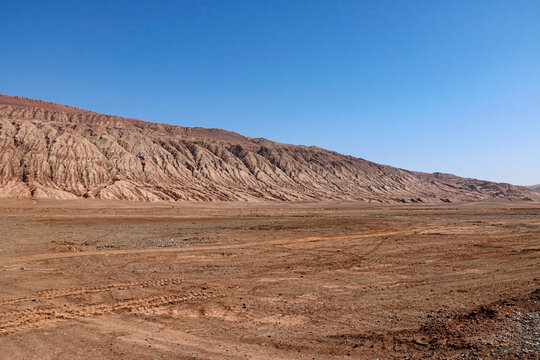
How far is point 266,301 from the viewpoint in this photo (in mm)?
11469

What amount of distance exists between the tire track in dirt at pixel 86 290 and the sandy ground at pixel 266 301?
4 cm

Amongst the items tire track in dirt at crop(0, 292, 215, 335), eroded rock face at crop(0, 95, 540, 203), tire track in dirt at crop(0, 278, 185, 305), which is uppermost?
eroded rock face at crop(0, 95, 540, 203)

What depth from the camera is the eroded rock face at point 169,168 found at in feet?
232

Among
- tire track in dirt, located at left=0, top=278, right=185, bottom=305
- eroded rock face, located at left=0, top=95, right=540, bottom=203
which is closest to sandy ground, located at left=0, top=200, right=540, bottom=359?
tire track in dirt, located at left=0, top=278, right=185, bottom=305

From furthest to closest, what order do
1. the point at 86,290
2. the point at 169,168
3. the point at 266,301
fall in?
the point at 169,168 < the point at 86,290 < the point at 266,301

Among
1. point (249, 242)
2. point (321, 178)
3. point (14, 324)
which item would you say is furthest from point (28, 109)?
point (14, 324)

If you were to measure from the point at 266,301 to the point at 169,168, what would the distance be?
8867 centimetres

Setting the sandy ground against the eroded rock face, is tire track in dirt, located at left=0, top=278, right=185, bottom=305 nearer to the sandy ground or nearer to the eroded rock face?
the sandy ground

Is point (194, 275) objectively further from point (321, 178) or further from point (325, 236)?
point (321, 178)

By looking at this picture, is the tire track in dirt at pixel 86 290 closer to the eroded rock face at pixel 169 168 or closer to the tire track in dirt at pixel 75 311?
the tire track in dirt at pixel 75 311

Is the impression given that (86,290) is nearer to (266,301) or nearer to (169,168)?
(266,301)

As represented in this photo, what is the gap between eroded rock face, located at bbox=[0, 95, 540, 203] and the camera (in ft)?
232

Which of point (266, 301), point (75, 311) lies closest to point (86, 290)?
point (75, 311)

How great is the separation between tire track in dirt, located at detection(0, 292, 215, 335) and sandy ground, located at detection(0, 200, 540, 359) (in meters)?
0.05
